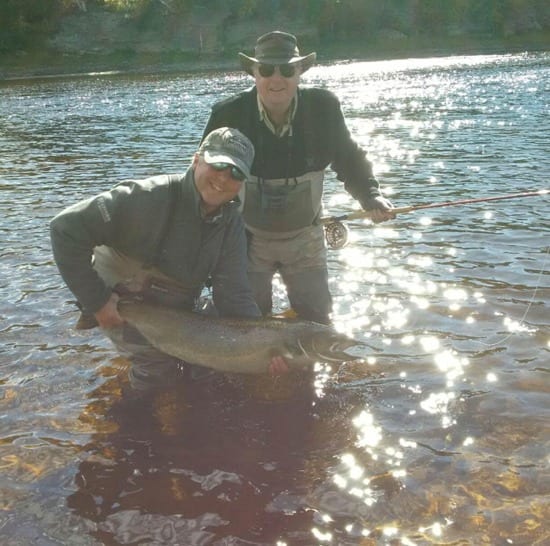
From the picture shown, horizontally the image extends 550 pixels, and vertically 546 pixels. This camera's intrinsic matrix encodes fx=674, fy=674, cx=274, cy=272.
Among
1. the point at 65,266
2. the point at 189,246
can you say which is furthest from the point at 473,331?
the point at 65,266

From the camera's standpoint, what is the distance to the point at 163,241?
16.8ft

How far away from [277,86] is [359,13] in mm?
100272

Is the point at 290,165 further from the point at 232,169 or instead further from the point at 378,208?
the point at 232,169

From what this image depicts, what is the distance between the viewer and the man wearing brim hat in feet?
18.8

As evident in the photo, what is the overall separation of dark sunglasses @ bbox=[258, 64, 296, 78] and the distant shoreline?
65.8 m

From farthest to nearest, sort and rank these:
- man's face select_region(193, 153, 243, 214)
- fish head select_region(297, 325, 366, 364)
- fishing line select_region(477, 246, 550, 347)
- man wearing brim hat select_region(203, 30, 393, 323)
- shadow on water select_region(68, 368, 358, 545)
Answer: fishing line select_region(477, 246, 550, 347)
man wearing brim hat select_region(203, 30, 393, 323)
fish head select_region(297, 325, 366, 364)
man's face select_region(193, 153, 243, 214)
shadow on water select_region(68, 368, 358, 545)

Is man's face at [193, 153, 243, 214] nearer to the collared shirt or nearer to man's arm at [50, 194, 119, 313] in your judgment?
man's arm at [50, 194, 119, 313]

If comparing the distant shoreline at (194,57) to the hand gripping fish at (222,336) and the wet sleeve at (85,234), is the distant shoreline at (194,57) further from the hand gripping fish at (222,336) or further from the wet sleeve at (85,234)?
the wet sleeve at (85,234)

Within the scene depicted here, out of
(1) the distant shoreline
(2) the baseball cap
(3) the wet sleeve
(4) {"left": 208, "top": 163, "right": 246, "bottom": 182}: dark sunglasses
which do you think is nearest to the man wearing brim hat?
(2) the baseball cap

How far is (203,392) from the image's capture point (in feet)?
20.2

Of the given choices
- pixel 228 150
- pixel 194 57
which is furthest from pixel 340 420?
pixel 194 57

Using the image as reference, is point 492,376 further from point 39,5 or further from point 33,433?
point 39,5

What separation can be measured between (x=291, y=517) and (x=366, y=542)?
1.70ft

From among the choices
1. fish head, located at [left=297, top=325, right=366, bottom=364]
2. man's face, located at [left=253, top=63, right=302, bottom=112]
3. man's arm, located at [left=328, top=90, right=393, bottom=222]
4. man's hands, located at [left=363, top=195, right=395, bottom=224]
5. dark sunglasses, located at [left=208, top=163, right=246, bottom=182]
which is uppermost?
man's face, located at [left=253, top=63, right=302, bottom=112]
